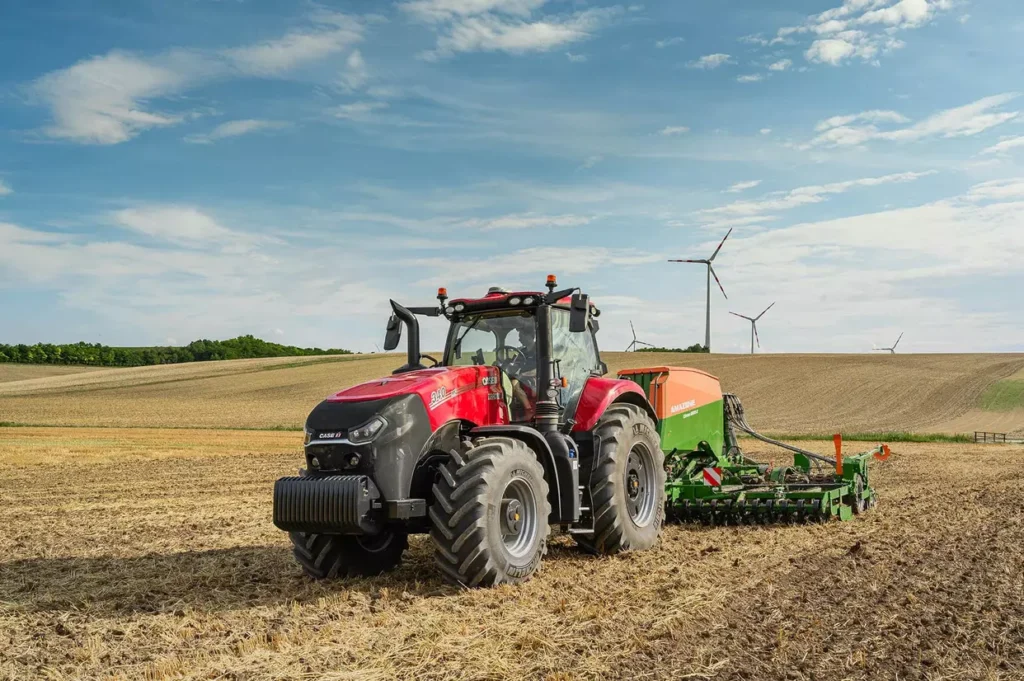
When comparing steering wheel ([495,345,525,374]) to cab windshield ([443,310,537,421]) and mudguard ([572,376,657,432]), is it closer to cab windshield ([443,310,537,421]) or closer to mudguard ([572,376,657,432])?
cab windshield ([443,310,537,421])

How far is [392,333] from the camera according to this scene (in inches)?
333

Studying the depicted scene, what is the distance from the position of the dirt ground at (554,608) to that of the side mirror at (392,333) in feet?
6.55

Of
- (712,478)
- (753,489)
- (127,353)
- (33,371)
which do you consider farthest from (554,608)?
(127,353)

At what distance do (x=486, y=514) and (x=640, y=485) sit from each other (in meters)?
2.97

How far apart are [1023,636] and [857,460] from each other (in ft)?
19.3

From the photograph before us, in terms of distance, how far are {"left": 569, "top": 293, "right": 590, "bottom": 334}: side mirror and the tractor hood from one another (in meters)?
0.93

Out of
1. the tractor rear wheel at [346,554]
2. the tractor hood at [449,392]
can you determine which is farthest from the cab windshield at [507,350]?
the tractor rear wheel at [346,554]

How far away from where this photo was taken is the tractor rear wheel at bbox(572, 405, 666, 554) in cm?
842

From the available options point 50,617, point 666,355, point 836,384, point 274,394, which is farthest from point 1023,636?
point 666,355

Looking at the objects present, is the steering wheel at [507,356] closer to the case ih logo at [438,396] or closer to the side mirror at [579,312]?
the side mirror at [579,312]

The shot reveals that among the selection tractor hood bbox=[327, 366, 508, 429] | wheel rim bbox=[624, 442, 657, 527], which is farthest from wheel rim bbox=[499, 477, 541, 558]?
wheel rim bbox=[624, 442, 657, 527]

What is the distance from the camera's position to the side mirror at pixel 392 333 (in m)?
8.45

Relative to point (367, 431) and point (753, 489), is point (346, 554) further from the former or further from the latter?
point (753, 489)

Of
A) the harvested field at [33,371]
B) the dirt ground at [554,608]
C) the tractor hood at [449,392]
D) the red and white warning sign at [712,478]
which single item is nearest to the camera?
the dirt ground at [554,608]
